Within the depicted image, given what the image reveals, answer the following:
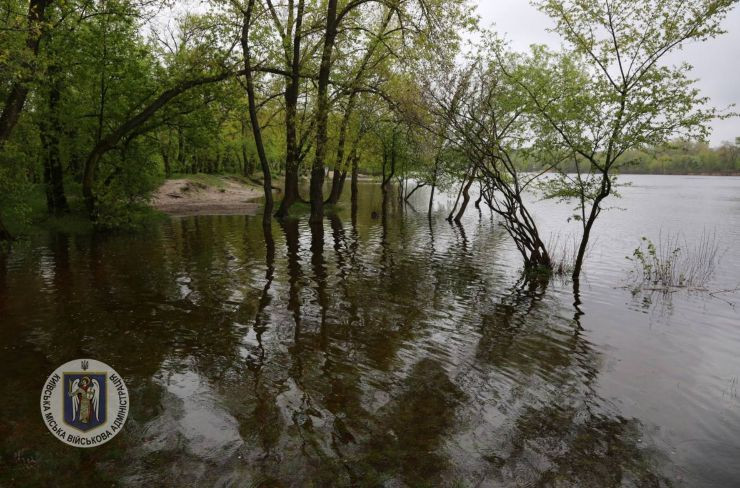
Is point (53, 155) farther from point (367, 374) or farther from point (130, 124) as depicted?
point (367, 374)

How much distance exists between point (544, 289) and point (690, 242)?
16.0 metres

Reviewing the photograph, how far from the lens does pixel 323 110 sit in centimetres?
2525

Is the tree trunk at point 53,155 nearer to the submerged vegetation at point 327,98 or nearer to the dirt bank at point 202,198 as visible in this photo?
the submerged vegetation at point 327,98

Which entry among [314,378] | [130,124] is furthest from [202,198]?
[314,378]

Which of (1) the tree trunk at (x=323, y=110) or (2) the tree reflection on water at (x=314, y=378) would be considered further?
(1) the tree trunk at (x=323, y=110)

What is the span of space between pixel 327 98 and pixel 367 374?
816 inches

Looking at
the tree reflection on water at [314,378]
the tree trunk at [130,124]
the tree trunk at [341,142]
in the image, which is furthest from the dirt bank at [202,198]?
the tree reflection on water at [314,378]

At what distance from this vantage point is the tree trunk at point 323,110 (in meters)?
24.9

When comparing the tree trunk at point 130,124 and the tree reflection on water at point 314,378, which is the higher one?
the tree trunk at point 130,124

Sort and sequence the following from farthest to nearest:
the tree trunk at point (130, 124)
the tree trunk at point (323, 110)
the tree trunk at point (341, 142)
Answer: the tree trunk at point (341, 142)
the tree trunk at point (323, 110)
the tree trunk at point (130, 124)

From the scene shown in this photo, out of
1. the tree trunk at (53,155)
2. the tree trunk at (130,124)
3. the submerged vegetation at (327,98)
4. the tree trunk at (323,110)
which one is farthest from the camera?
the tree trunk at (323,110)

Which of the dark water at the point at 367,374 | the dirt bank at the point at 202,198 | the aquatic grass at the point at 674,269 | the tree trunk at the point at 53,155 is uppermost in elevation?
the tree trunk at the point at 53,155

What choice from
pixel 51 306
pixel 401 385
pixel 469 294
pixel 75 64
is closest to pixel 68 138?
pixel 75 64

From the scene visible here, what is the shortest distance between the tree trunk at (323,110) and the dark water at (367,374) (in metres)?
11.8
